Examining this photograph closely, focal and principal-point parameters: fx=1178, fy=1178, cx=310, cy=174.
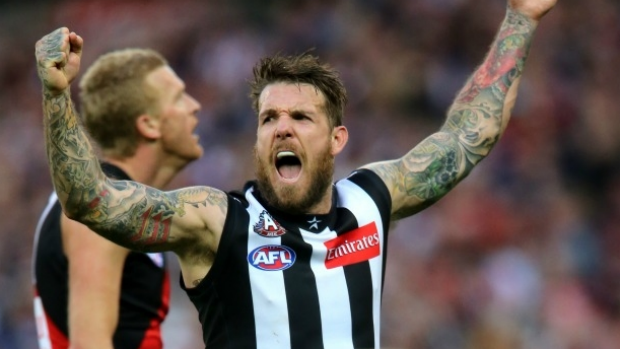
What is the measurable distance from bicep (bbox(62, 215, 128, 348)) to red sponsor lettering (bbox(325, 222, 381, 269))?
1.07 m

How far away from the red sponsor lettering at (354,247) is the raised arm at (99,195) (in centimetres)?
45

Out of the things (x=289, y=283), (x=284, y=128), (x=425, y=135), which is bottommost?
(x=289, y=283)

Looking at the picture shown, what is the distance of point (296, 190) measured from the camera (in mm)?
4344

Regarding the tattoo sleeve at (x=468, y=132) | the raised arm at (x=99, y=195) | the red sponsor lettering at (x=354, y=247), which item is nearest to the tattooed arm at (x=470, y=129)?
the tattoo sleeve at (x=468, y=132)

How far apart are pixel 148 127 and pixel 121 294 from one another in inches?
34.7

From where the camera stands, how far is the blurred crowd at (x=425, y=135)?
380 inches

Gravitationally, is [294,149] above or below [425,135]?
below

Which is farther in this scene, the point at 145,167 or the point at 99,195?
the point at 145,167

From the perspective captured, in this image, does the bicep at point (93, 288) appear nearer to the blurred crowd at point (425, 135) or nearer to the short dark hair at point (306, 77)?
the short dark hair at point (306, 77)

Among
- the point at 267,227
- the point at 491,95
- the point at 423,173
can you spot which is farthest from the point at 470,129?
the point at 267,227

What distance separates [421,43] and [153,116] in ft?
21.3

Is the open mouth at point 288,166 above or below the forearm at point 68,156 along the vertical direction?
above

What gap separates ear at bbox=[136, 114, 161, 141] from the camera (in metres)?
5.54

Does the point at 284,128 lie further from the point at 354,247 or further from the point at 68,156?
the point at 68,156
